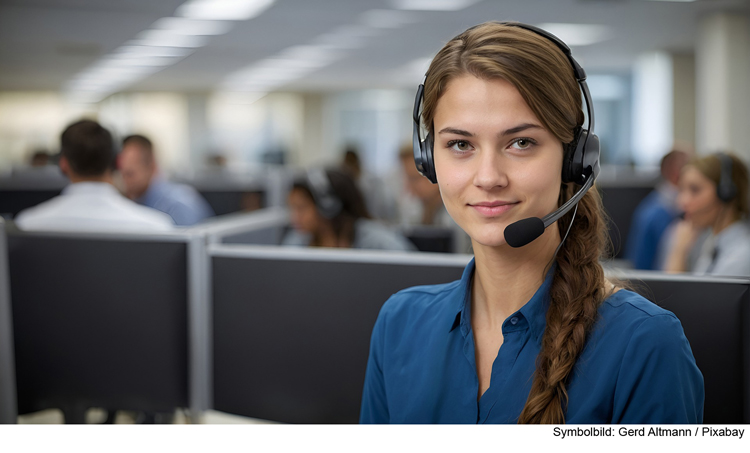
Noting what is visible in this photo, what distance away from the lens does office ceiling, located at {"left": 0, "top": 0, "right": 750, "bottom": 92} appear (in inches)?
212

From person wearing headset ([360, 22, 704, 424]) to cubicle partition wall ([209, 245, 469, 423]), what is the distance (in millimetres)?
307

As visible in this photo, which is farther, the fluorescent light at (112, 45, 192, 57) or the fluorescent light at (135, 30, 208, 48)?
the fluorescent light at (112, 45, 192, 57)

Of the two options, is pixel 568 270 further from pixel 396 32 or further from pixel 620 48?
pixel 620 48

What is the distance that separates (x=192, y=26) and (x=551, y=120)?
237 inches

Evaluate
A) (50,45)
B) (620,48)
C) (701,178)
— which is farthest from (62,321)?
(620,48)

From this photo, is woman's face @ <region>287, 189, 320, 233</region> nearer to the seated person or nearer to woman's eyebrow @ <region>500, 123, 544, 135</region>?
the seated person

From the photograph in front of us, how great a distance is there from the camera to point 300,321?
3.93 feet

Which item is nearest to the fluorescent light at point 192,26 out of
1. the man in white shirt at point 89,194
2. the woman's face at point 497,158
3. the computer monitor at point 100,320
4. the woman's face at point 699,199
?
the man in white shirt at point 89,194

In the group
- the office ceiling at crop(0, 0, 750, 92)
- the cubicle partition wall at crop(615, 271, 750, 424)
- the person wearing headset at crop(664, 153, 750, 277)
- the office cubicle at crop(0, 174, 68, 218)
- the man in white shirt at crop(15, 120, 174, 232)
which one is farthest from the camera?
the office ceiling at crop(0, 0, 750, 92)

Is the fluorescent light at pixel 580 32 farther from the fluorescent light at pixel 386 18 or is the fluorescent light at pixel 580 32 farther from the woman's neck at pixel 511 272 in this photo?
the woman's neck at pixel 511 272

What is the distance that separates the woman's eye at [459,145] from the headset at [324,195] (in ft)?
5.30

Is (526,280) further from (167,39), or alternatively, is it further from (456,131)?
(167,39)

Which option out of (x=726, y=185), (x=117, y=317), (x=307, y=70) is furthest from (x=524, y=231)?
(x=307, y=70)

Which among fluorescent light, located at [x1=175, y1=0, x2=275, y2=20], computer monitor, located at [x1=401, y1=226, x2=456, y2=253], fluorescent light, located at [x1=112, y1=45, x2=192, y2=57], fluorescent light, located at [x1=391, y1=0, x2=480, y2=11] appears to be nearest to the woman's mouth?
computer monitor, located at [x1=401, y1=226, x2=456, y2=253]
